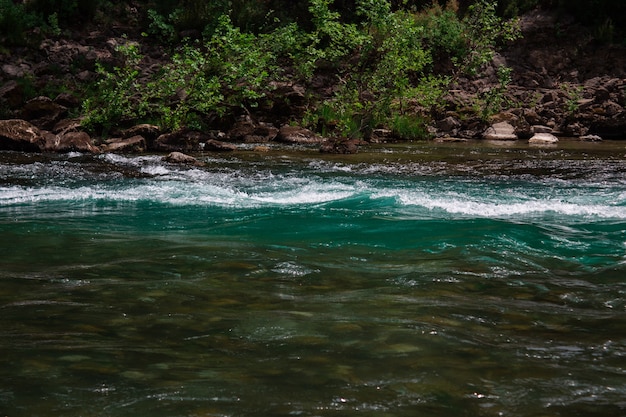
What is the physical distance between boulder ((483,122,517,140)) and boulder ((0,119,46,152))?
12.1 m

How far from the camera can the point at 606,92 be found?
76.6 feet

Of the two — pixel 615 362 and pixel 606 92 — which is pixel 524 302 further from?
pixel 606 92

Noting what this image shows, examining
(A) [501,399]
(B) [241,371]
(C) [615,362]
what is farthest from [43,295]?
(C) [615,362]

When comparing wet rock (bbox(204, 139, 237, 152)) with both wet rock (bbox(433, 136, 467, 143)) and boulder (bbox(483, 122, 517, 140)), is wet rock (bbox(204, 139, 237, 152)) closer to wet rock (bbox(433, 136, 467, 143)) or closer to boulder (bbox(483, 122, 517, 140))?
wet rock (bbox(433, 136, 467, 143))

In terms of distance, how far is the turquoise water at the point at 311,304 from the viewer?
2.78m

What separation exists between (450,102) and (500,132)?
8.68 ft

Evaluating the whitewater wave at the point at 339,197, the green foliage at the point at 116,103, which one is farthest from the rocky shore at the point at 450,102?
the whitewater wave at the point at 339,197

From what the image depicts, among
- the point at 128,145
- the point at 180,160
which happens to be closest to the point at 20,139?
the point at 128,145

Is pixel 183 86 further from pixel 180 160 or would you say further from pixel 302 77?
pixel 302 77

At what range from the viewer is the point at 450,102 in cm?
2297

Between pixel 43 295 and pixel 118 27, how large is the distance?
23.3m

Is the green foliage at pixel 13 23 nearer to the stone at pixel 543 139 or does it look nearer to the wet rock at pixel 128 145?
the wet rock at pixel 128 145

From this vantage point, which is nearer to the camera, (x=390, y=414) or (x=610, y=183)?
(x=390, y=414)

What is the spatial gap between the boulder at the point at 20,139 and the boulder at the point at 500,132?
12.1 m
